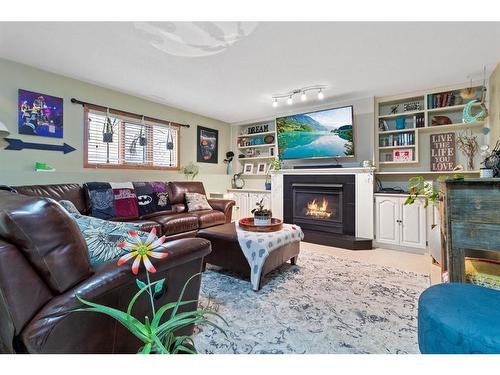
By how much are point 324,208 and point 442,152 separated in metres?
1.87

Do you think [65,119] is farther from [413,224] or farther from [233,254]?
[413,224]

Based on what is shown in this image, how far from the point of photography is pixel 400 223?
3547 mm

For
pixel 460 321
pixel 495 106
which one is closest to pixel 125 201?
pixel 460 321

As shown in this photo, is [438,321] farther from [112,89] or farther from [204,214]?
[112,89]

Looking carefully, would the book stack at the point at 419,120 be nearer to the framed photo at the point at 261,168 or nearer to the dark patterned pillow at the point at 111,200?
the framed photo at the point at 261,168

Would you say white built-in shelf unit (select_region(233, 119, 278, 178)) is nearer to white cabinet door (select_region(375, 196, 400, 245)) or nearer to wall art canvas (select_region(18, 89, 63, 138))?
white cabinet door (select_region(375, 196, 400, 245))

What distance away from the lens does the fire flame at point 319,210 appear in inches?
165

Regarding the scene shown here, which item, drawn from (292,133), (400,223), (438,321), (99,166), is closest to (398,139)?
(400,223)

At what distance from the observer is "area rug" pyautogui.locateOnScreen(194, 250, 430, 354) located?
1.51 meters

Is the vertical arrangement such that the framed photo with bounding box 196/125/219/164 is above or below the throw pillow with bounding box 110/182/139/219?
above

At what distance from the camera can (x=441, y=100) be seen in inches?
136

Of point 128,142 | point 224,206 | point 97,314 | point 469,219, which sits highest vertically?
point 128,142

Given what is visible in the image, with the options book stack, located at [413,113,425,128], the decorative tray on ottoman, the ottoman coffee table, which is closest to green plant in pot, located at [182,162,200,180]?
the ottoman coffee table

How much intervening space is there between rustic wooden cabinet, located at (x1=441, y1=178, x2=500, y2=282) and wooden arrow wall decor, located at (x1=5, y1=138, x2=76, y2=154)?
156 inches
